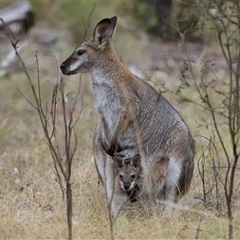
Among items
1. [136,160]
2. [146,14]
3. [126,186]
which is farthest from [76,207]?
[146,14]

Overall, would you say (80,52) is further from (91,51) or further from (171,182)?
(171,182)

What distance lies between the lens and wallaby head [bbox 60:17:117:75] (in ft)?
20.1

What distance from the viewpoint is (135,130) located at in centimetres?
597

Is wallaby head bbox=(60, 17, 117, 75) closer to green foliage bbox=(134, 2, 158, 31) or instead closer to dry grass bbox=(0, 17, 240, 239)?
dry grass bbox=(0, 17, 240, 239)

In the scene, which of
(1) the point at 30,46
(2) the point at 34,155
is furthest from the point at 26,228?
(1) the point at 30,46

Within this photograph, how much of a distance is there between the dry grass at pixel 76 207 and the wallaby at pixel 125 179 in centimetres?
11

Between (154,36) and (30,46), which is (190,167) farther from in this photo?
(154,36)

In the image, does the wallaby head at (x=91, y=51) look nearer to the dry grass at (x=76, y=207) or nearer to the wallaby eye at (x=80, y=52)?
the wallaby eye at (x=80, y=52)

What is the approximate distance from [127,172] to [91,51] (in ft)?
3.49

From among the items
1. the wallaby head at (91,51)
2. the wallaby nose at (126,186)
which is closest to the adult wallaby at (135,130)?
the wallaby head at (91,51)

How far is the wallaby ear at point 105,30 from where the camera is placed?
20.1 ft

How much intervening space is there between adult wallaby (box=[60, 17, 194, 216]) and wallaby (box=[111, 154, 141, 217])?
4 cm

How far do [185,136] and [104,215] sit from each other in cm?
98

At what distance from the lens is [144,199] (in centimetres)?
593
